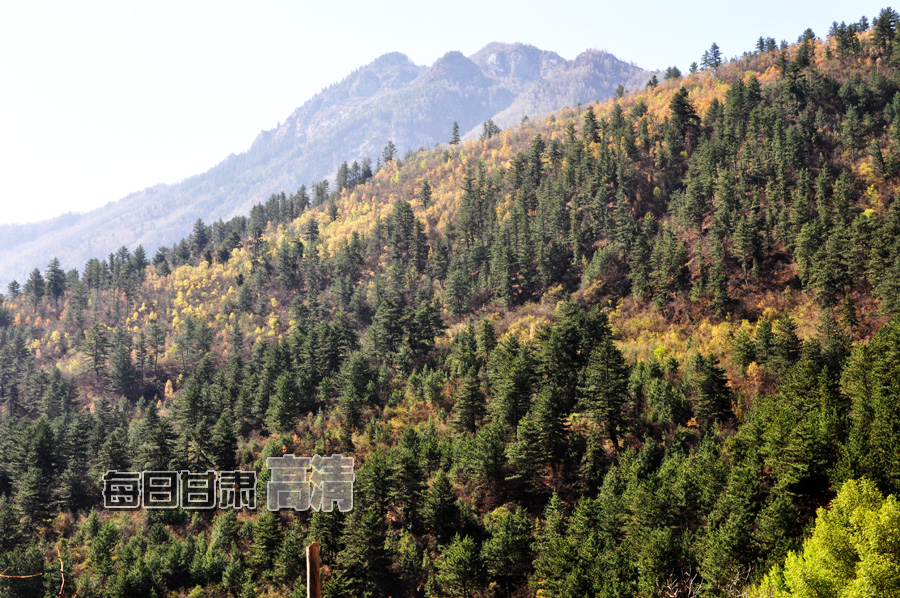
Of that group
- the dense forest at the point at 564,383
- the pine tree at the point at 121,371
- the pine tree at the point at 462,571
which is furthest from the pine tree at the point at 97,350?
the pine tree at the point at 462,571

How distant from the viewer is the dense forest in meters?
40.8

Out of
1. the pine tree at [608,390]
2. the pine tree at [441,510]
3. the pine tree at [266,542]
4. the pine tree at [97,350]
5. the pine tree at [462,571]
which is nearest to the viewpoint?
the pine tree at [462,571]

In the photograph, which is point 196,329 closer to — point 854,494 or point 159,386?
point 159,386

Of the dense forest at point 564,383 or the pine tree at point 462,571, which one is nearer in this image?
the dense forest at point 564,383

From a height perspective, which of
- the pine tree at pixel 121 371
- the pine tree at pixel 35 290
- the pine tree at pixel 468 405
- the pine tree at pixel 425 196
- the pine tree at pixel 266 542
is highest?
the pine tree at pixel 425 196

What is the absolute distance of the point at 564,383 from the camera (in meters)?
65.9

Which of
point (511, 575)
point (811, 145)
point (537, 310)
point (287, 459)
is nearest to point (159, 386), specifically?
point (287, 459)

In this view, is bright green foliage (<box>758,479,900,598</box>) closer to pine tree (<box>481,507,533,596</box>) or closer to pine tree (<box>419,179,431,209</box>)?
pine tree (<box>481,507,533,596</box>)

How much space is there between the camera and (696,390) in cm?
5725

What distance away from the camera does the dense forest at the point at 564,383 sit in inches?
1606

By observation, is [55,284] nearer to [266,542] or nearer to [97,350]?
[97,350]

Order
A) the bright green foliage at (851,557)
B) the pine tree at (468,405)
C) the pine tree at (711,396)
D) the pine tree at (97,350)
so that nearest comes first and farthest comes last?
the bright green foliage at (851,557)
the pine tree at (711,396)
the pine tree at (468,405)
the pine tree at (97,350)

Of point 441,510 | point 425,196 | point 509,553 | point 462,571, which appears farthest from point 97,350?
point 509,553

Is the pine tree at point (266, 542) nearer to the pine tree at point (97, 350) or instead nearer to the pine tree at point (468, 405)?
the pine tree at point (468, 405)
